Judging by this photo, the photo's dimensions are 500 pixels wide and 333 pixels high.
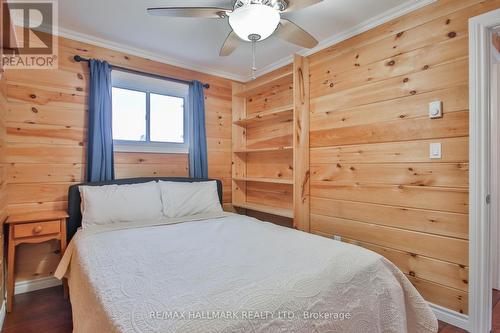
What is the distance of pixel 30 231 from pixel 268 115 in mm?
2443

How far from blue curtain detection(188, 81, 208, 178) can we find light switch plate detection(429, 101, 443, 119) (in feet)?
7.33

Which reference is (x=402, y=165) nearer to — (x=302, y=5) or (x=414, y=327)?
(x=414, y=327)

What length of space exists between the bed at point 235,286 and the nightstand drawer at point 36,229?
370 mm

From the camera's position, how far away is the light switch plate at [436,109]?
1.86 m

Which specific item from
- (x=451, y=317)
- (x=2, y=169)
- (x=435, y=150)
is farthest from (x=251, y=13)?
(x=451, y=317)

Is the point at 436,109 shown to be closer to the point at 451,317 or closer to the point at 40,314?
the point at 451,317

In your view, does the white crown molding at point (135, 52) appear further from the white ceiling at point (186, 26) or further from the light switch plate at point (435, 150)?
the light switch plate at point (435, 150)

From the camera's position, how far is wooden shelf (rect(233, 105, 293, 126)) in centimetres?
287

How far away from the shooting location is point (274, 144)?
3.33m

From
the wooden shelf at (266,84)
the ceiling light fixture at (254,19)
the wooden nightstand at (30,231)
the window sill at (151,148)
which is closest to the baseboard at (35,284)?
the wooden nightstand at (30,231)

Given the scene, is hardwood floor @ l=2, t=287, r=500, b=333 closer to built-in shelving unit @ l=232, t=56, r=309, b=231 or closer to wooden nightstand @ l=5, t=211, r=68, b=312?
wooden nightstand @ l=5, t=211, r=68, b=312

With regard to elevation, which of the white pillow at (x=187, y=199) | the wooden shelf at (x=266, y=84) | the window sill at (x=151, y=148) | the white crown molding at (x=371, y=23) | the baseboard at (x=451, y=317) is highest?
the white crown molding at (x=371, y=23)

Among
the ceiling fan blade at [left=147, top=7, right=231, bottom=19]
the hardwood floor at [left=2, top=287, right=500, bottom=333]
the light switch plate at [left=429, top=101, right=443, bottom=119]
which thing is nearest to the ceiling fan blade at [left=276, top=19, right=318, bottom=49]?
the ceiling fan blade at [left=147, top=7, right=231, bottom=19]

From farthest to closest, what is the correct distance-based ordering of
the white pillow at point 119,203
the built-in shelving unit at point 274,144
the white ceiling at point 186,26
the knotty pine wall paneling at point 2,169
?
the built-in shelving unit at point 274,144 < the white pillow at point 119,203 < the white ceiling at point 186,26 < the knotty pine wall paneling at point 2,169
